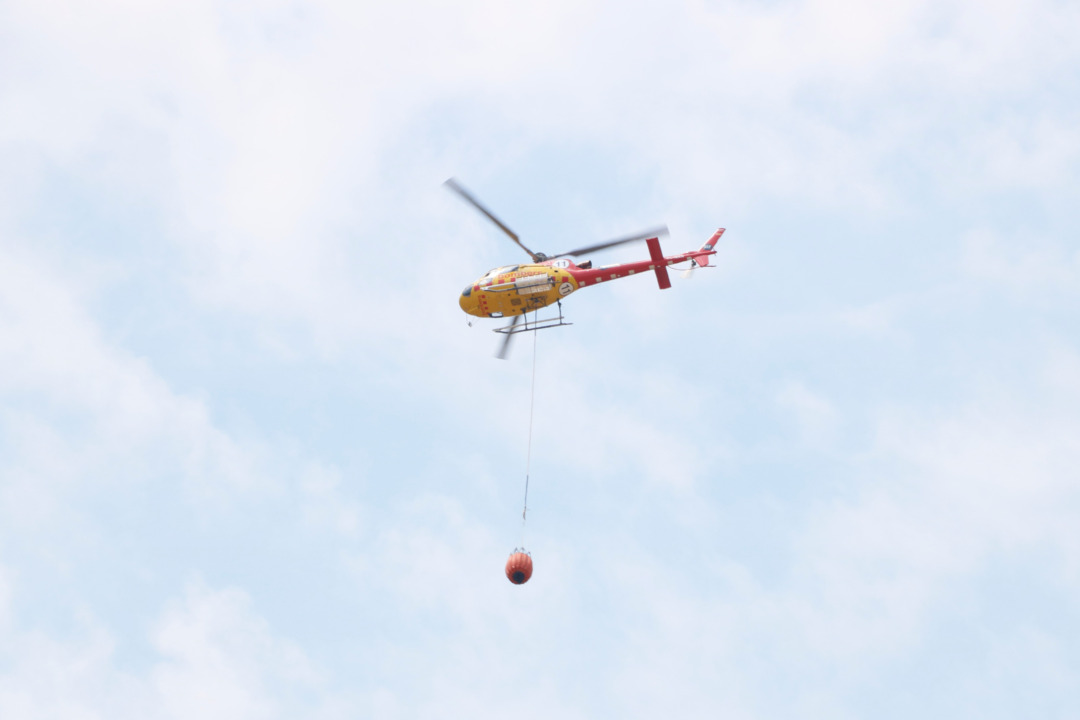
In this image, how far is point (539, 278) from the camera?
48.1 m

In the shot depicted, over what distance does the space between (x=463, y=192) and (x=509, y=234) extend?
2.94 metres

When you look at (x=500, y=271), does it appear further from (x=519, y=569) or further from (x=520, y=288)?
(x=519, y=569)

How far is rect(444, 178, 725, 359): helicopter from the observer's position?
4703 cm

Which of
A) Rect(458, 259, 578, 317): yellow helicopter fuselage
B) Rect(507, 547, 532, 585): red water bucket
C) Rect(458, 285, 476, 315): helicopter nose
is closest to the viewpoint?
Rect(507, 547, 532, 585): red water bucket

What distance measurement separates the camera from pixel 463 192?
153 ft

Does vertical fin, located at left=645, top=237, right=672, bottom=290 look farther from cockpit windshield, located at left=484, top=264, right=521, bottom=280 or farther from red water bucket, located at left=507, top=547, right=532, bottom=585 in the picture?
red water bucket, located at left=507, top=547, right=532, bottom=585

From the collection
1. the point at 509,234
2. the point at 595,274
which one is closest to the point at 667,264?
the point at 595,274

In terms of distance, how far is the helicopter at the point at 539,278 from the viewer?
154 ft

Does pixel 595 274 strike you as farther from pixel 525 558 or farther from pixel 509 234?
pixel 525 558

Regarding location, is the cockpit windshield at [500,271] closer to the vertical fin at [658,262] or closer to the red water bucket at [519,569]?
the vertical fin at [658,262]

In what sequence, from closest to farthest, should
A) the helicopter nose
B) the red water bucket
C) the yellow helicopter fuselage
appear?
1. the red water bucket
2. the yellow helicopter fuselage
3. the helicopter nose

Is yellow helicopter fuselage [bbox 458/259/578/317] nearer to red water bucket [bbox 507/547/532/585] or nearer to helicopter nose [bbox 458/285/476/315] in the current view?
helicopter nose [bbox 458/285/476/315]

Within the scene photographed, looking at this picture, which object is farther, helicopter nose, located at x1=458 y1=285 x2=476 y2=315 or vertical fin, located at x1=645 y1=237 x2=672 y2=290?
helicopter nose, located at x1=458 y1=285 x2=476 y2=315

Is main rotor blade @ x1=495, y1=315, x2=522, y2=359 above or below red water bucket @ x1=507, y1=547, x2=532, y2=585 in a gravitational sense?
above
